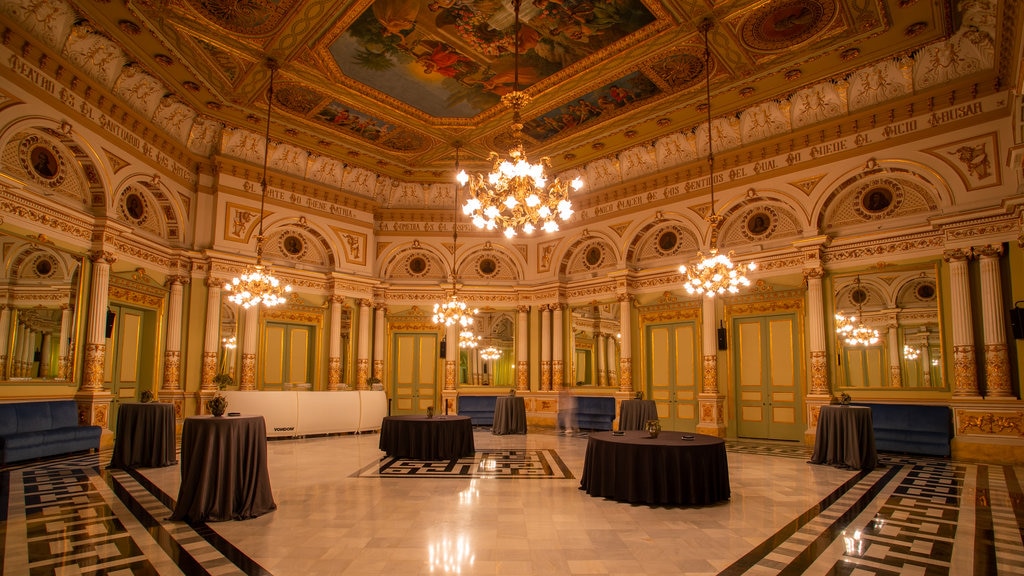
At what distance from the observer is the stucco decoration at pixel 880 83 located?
10148 millimetres

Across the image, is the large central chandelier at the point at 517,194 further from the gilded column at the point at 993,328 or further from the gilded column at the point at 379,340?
the gilded column at the point at 379,340

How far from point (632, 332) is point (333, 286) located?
25.3 feet

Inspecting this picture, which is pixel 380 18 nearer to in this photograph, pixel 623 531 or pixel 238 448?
pixel 238 448

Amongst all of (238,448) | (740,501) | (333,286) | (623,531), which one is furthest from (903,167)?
(333,286)

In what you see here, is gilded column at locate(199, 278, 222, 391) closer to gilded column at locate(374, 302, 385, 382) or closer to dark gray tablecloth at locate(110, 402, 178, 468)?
gilded column at locate(374, 302, 385, 382)

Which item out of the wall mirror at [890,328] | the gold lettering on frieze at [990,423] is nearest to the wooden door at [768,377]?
the wall mirror at [890,328]

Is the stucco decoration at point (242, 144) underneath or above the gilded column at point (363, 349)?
above

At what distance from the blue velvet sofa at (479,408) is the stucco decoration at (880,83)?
10885 mm

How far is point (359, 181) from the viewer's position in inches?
611

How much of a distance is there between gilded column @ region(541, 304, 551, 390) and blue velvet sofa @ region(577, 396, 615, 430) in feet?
3.65

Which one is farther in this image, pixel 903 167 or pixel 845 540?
pixel 903 167

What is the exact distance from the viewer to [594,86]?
428 inches

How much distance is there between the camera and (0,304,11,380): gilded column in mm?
8625

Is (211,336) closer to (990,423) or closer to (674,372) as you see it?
(674,372)
